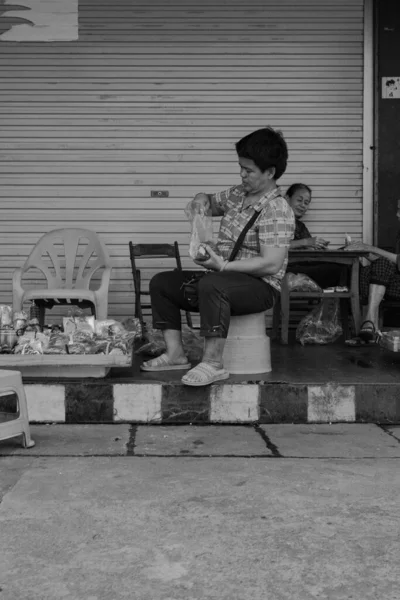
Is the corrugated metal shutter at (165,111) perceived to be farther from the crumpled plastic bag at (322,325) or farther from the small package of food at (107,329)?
the small package of food at (107,329)

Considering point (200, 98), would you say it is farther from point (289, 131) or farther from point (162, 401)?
point (162, 401)

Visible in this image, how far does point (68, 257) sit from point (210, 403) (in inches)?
116

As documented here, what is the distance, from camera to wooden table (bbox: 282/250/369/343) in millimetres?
6172

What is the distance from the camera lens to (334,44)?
7047 millimetres

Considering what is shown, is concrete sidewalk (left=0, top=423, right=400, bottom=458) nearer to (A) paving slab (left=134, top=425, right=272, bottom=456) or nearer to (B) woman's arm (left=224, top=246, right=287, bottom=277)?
(A) paving slab (left=134, top=425, right=272, bottom=456)

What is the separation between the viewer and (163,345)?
5414 mm

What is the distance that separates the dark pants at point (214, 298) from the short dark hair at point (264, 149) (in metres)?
0.63

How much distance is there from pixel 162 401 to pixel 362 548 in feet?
6.74

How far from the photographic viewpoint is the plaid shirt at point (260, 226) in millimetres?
4320

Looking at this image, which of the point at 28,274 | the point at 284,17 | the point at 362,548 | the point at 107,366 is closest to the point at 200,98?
the point at 284,17

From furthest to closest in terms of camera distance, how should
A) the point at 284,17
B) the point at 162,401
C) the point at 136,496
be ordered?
the point at 284,17 → the point at 162,401 → the point at 136,496

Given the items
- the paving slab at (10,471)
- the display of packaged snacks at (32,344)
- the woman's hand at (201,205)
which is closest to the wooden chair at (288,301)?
the woman's hand at (201,205)

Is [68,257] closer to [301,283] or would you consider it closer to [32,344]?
[301,283]

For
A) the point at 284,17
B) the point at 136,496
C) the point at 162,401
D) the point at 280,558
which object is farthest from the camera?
the point at 284,17
